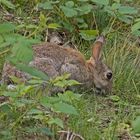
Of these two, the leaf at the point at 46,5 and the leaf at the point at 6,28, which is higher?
the leaf at the point at 6,28

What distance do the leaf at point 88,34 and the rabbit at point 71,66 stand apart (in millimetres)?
353

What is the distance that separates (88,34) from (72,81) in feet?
9.20

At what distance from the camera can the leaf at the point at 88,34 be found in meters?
7.37

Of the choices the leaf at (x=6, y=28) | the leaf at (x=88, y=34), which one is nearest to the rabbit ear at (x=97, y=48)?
A: the leaf at (x=88, y=34)

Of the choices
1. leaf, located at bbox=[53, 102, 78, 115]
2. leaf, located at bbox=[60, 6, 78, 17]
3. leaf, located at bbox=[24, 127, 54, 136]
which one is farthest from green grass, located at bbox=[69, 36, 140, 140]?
leaf, located at bbox=[53, 102, 78, 115]

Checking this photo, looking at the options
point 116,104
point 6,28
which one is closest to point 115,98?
point 116,104

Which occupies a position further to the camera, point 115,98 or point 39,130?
point 115,98

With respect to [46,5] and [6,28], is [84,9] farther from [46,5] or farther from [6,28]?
[6,28]

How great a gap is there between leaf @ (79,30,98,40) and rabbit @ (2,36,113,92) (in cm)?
35

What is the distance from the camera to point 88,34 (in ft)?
24.4

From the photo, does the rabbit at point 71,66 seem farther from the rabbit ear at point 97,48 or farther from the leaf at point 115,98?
the leaf at point 115,98

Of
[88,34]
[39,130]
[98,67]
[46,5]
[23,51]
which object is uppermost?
[23,51]

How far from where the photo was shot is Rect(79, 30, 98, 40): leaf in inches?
290

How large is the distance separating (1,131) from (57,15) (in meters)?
3.51
